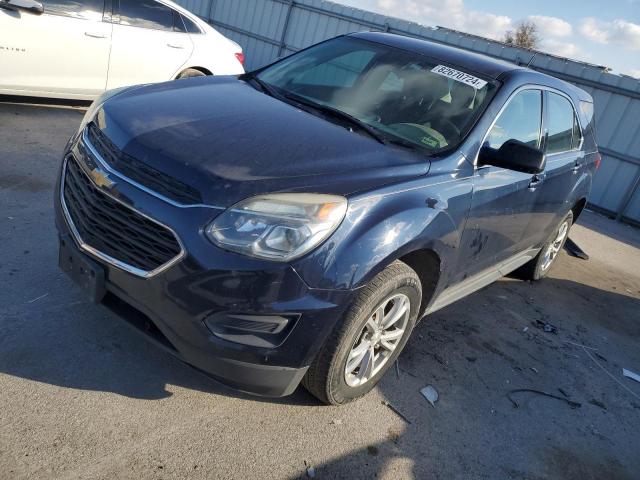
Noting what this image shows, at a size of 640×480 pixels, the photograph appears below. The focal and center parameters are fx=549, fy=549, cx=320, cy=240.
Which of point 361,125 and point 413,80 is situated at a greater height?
point 413,80

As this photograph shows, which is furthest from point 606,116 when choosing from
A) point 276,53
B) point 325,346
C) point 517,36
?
point 517,36

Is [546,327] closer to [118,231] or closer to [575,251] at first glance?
[575,251]

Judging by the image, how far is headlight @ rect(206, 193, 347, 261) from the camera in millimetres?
2146

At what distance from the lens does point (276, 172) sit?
234 cm

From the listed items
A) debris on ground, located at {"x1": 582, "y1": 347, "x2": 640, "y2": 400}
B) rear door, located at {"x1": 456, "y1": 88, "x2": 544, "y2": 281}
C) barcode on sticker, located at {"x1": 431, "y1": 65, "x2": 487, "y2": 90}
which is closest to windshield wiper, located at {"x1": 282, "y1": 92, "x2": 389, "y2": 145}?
rear door, located at {"x1": 456, "y1": 88, "x2": 544, "y2": 281}

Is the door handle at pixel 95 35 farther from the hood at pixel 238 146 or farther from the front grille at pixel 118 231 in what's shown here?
the front grille at pixel 118 231

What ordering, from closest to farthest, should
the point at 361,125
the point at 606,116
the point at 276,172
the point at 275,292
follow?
the point at 275,292
the point at 276,172
the point at 361,125
the point at 606,116

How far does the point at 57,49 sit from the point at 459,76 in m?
4.46

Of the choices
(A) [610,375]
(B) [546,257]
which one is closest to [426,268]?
(A) [610,375]

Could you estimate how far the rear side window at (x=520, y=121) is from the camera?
3316mm

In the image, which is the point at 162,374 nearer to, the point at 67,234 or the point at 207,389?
the point at 207,389

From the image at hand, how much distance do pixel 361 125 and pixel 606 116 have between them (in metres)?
9.23

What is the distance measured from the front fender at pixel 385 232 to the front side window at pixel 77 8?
493 centimetres

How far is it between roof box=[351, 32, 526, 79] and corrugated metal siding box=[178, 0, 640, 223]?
26.0 feet
